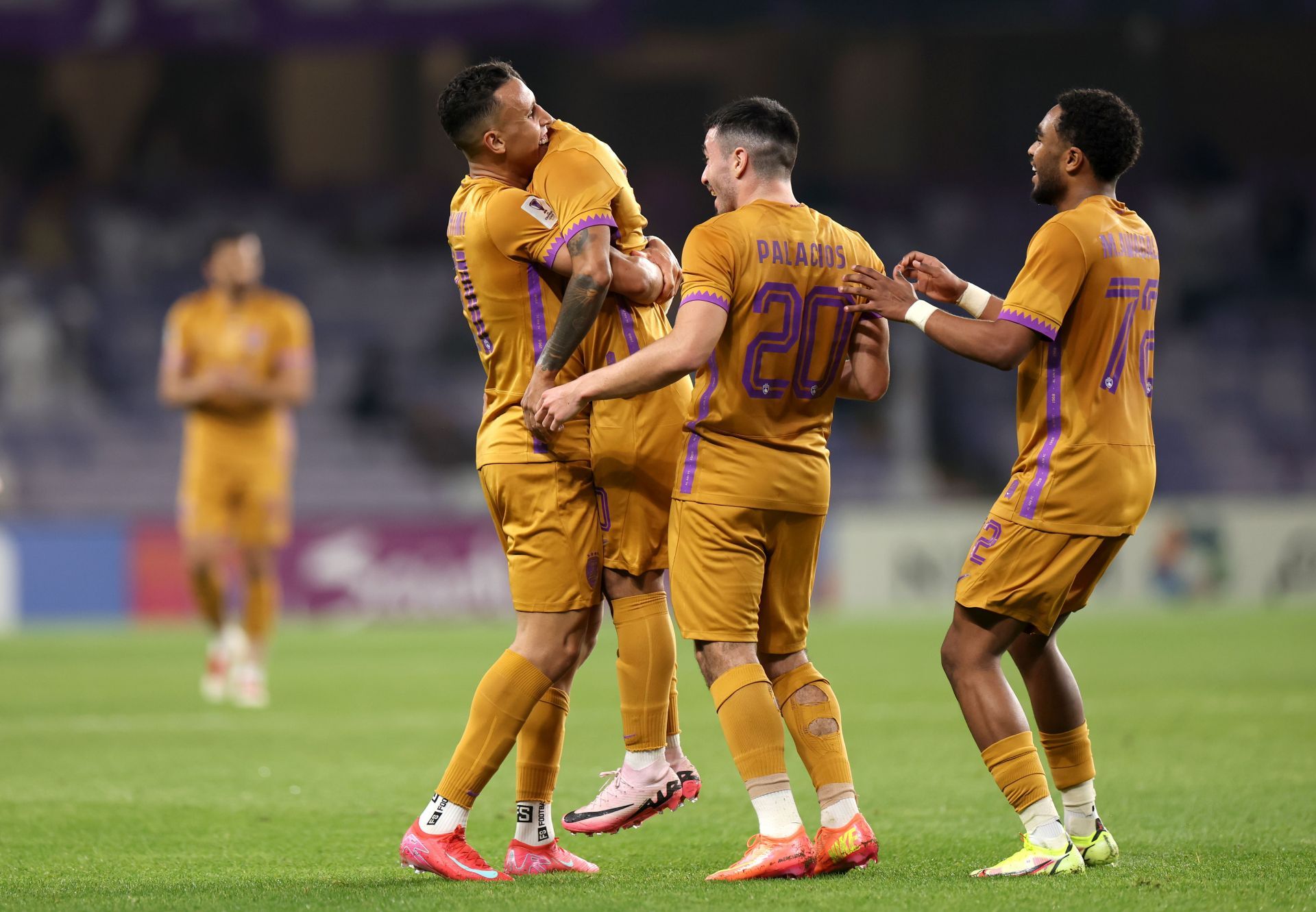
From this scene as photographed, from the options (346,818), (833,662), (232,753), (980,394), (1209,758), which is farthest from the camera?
(980,394)

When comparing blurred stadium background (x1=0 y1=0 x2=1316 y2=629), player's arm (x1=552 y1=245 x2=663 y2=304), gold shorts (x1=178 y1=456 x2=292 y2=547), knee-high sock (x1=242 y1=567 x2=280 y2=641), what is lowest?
knee-high sock (x1=242 y1=567 x2=280 y2=641)

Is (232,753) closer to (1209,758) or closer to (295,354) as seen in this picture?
(295,354)

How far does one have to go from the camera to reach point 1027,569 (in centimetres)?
444

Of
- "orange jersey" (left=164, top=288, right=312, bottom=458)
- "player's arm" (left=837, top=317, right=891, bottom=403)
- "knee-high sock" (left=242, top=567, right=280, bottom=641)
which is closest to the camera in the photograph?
"player's arm" (left=837, top=317, right=891, bottom=403)

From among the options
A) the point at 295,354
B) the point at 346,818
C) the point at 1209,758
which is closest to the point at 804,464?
the point at 346,818

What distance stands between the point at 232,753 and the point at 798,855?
13.0 feet

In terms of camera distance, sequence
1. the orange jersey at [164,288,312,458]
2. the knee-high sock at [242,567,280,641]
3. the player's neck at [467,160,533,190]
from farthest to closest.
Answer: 1. the orange jersey at [164,288,312,458]
2. the knee-high sock at [242,567,280,641]
3. the player's neck at [467,160,533,190]

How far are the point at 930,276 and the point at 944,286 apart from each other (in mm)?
53

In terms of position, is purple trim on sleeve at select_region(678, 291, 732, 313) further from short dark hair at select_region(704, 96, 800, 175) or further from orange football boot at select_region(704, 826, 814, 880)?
orange football boot at select_region(704, 826, 814, 880)

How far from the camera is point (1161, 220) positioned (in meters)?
24.0

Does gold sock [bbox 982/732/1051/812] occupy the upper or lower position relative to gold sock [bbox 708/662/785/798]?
lower

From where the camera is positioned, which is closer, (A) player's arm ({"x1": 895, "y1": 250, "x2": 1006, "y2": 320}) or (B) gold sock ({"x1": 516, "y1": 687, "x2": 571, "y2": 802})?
(A) player's arm ({"x1": 895, "y1": 250, "x2": 1006, "y2": 320})

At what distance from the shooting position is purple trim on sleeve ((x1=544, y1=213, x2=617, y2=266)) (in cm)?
447

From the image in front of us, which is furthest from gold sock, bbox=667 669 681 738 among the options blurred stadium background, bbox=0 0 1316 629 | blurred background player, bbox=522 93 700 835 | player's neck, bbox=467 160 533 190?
blurred stadium background, bbox=0 0 1316 629
